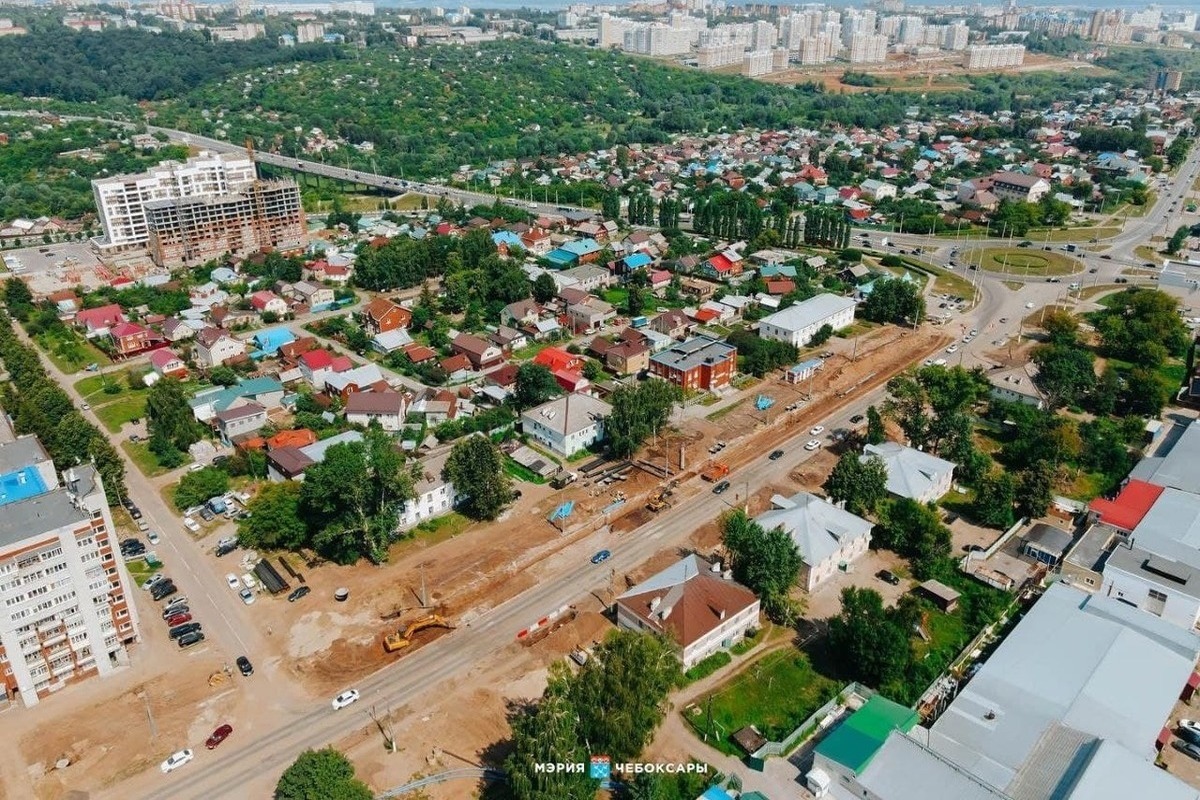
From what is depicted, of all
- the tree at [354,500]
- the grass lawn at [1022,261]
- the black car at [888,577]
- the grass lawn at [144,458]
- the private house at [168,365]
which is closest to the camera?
the black car at [888,577]

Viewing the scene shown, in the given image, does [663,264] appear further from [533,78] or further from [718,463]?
[533,78]

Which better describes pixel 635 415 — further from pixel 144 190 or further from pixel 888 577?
pixel 144 190

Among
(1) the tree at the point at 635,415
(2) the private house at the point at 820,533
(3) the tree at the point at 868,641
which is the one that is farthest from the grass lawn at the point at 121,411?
(3) the tree at the point at 868,641

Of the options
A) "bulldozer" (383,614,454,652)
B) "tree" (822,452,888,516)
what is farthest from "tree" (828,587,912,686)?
"bulldozer" (383,614,454,652)

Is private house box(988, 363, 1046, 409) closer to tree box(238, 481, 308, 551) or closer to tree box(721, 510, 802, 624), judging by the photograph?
tree box(721, 510, 802, 624)

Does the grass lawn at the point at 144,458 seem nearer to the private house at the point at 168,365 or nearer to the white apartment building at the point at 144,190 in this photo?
the private house at the point at 168,365

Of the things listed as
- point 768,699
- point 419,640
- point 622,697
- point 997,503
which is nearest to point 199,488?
point 419,640

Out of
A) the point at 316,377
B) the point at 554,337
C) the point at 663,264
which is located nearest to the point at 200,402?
the point at 316,377
